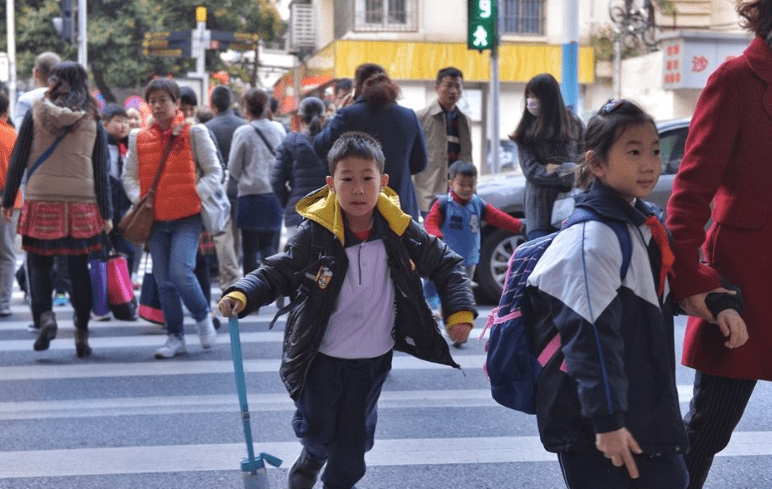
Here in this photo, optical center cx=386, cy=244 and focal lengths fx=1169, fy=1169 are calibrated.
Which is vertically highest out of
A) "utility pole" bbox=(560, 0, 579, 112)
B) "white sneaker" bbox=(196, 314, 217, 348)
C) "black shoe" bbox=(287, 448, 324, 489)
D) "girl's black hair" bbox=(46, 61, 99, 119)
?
"utility pole" bbox=(560, 0, 579, 112)

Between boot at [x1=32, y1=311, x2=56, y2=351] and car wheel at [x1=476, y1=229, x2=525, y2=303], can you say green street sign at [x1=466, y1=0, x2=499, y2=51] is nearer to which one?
car wheel at [x1=476, y1=229, x2=525, y2=303]

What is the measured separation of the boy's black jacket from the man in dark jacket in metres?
6.41

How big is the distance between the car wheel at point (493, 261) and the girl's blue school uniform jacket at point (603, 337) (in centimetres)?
666

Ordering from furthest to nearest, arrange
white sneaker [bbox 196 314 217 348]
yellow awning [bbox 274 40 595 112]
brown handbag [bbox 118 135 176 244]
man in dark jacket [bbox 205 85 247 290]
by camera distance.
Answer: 1. yellow awning [bbox 274 40 595 112]
2. man in dark jacket [bbox 205 85 247 290]
3. white sneaker [bbox 196 314 217 348]
4. brown handbag [bbox 118 135 176 244]

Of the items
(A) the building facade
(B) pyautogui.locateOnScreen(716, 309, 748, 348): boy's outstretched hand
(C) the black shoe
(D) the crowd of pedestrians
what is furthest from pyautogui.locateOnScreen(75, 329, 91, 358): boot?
(A) the building facade

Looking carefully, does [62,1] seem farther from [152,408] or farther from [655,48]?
[152,408]

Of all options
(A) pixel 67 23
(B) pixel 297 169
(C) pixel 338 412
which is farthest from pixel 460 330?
(A) pixel 67 23

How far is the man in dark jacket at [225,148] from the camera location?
10383 mm

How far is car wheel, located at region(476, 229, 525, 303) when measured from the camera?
384 inches

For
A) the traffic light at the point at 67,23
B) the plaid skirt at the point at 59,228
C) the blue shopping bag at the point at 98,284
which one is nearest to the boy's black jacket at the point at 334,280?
the plaid skirt at the point at 59,228

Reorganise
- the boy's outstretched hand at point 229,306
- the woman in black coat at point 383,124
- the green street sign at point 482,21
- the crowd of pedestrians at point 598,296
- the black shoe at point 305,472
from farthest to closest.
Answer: the green street sign at point 482,21 < the woman in black coat at point 383,124 < the black shoe at point 305,472 < the boy's outstretched hand at point 229,306 < the crowd of pedestrians at point 598,296

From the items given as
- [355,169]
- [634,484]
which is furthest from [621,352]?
[355,169]

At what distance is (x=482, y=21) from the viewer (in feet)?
46.7

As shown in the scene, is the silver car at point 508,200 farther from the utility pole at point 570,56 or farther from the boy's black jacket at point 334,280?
the boy's black jacket at point 334,280
